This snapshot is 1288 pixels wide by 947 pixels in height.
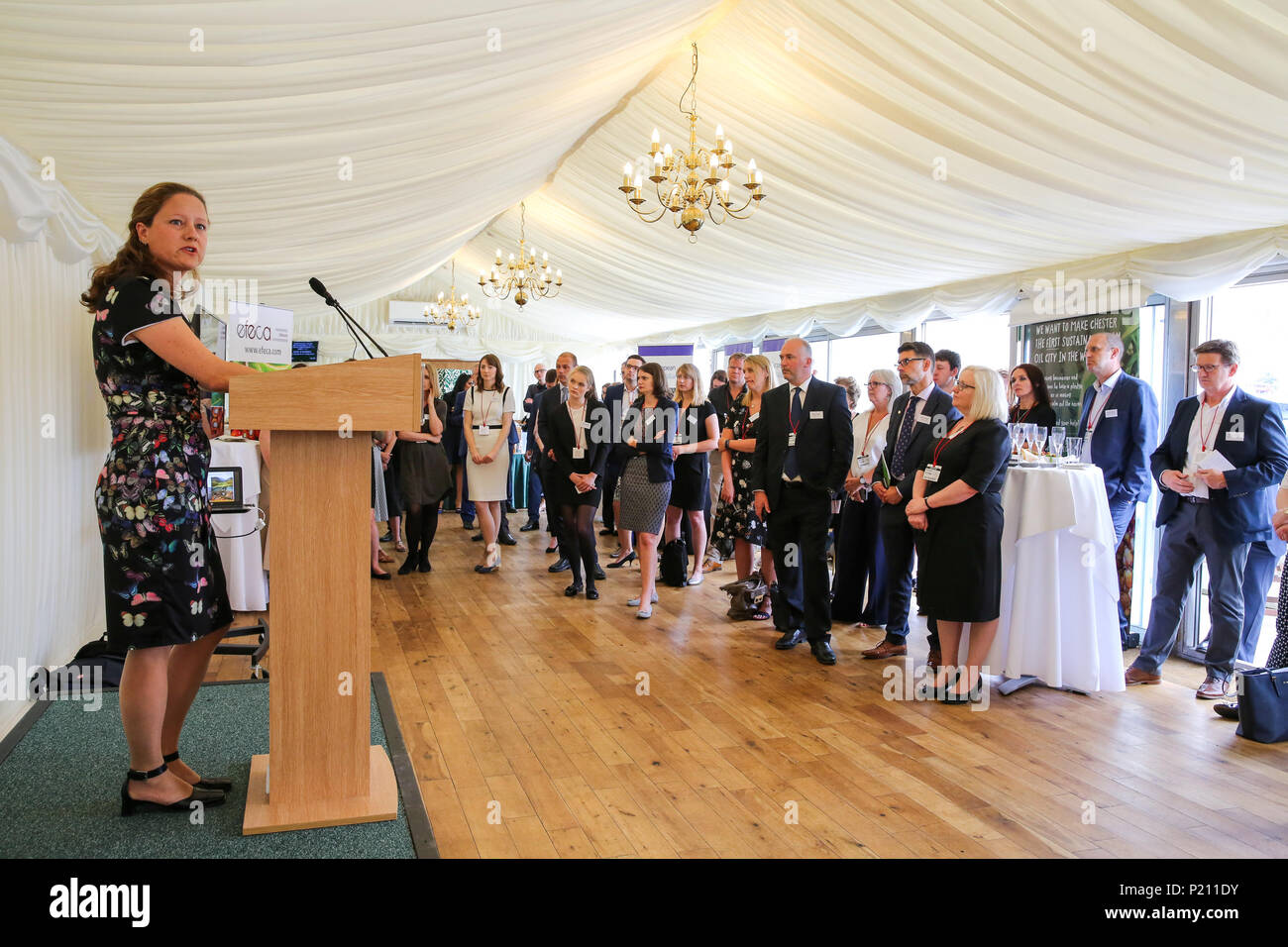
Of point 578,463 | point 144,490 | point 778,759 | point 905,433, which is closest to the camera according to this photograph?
point 144,490

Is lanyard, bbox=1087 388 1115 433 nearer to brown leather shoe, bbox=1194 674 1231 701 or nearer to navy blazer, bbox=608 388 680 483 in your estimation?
brown leather shoe, bbox=1194 674 1231 701

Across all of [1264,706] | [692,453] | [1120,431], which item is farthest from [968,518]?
[692,453]

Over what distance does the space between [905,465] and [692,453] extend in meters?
1.86

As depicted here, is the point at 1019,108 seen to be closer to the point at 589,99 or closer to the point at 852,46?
the point at 852,46

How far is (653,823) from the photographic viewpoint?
8.51ft

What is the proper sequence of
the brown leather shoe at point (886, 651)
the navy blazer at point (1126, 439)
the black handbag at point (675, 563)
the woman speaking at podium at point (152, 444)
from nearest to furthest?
the woman speaking at podium at point (152, 444)
the brown leather shoe at point (886, 651)
the navy blazer at point (1126, 439)
the black handbag at point (675, 563)

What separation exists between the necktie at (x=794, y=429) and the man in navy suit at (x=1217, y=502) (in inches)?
73.5

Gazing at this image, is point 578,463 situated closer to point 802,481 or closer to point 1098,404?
point 802,481

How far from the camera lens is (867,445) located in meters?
5.17

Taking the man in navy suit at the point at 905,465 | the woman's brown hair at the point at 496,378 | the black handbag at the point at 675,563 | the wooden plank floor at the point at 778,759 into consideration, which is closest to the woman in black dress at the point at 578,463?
the black handbag at the point at 675,563

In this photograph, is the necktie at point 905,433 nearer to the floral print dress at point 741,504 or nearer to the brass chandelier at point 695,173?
the floral print dress at point 741,504

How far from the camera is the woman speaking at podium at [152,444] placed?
2102 mm

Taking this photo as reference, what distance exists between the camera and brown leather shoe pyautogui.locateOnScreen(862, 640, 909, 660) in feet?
14.9
